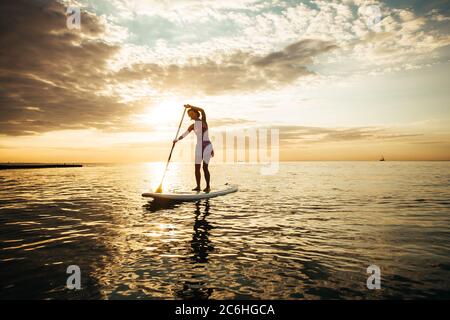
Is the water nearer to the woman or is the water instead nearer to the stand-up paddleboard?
the stand-up paddleboard

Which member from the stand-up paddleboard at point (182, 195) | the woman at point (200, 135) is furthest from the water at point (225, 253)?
the woman at point (200, 135)

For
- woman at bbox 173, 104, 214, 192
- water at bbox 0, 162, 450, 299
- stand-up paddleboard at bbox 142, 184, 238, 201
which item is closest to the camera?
water at bbox 0, 162, 450, 299

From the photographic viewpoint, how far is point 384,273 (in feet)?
18.3

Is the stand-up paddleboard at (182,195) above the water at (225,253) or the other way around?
above

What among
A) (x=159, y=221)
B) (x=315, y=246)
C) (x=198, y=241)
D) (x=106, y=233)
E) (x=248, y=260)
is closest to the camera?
(x=248, y=260)

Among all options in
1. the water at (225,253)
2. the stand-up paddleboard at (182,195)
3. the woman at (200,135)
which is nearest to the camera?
the water at (225,253)

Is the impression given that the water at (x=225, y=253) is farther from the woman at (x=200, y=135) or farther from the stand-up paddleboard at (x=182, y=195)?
the woman at (x=200, y=135)

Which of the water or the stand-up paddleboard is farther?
the stand-up paddleboard

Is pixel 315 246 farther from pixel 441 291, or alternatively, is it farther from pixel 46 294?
pixel 46 294

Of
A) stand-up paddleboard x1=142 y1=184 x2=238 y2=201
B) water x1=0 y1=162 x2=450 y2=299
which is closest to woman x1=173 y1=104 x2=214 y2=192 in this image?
stand-up paddleboard x1=142 y1=184 x2=238 y2=201
